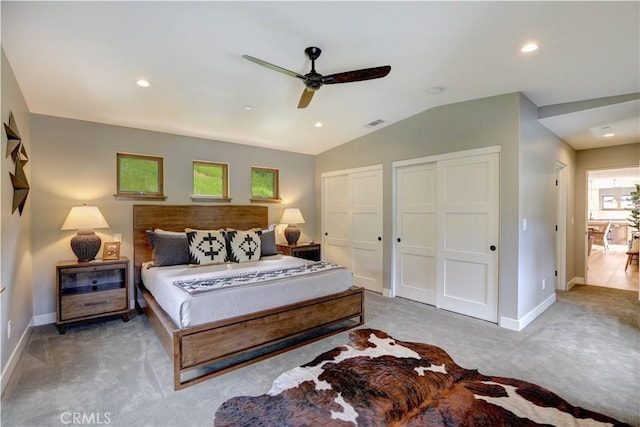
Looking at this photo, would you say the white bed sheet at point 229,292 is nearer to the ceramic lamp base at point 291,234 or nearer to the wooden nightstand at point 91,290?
the wooden nightstand at point 91,290

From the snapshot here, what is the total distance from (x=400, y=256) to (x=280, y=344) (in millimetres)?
2366

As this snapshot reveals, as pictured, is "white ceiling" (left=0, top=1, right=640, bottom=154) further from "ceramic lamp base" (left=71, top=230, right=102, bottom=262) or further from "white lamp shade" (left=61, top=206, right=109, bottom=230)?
"ceramic lamp base" (left=71, top=230, right=102, bottom=262)

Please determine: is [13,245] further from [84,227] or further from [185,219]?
[185,219]

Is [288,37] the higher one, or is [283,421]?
[288,37]

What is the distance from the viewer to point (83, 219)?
3.37 m

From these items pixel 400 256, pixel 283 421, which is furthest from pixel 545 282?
pixel 283 421

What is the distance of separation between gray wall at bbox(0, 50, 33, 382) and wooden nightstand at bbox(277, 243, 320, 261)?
10.5 ft

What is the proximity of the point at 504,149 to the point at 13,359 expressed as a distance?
16.8ft

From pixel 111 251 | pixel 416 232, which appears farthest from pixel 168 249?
pixel 416 232

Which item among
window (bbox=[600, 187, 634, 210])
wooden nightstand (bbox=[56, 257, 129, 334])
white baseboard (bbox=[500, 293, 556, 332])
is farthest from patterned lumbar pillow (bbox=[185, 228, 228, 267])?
window (bbox=[600, 187, 634, 210])

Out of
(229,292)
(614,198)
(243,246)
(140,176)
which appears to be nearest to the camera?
(229,292)

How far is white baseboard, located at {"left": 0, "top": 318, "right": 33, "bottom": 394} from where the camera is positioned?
2.17 meters

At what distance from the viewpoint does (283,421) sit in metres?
1.85

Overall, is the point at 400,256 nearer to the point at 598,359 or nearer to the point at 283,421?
the point at 598,359
